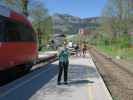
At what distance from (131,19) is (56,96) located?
5637 centimetres

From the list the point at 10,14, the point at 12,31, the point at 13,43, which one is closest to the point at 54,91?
the point at 13,43

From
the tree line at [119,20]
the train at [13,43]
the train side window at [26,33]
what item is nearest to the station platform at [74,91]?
the train at [13,43]

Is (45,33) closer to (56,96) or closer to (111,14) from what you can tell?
(111,14)

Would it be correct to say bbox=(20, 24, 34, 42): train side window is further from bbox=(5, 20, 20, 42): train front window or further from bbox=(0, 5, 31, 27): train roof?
bbox=(5, 20, 20, 42): train front window

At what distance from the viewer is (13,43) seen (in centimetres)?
1988

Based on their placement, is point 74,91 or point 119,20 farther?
point 119,20

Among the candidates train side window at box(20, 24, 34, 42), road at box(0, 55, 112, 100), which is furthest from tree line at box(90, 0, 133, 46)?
road at box(0, 55, 112, 100)

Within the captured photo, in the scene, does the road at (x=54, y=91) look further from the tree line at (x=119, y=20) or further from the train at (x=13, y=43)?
the tree line at (x=119, y=20)

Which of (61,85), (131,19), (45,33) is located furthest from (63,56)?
(45,33)

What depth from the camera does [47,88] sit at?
16953 millimetres

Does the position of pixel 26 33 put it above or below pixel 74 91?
above

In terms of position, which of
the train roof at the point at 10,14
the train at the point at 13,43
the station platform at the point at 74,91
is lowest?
the station platform at the point at 74,91

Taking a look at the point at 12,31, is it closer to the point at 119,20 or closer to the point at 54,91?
the point at 54,91

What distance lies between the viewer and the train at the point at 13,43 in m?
18.2
